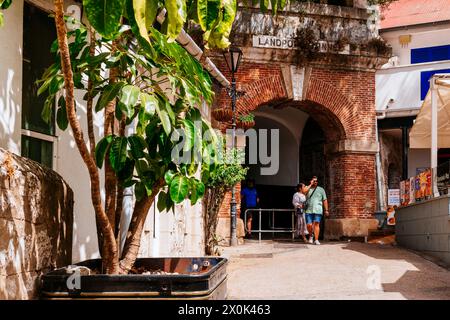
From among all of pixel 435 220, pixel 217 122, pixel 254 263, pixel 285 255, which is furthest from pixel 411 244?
pixel 217 122

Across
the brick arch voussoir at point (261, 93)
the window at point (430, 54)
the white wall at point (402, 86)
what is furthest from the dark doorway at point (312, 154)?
the window at point (430, 54)

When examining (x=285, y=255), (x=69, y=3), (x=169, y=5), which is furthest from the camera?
(x=285, y=255)

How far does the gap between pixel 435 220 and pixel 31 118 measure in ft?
28.0

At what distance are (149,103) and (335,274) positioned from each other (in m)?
7.01

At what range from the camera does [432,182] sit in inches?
472

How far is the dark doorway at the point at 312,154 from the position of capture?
768 inches

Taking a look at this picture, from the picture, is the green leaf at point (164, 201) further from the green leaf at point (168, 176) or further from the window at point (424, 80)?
the window at point (424, 80)

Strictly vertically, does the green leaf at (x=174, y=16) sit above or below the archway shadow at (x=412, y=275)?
above

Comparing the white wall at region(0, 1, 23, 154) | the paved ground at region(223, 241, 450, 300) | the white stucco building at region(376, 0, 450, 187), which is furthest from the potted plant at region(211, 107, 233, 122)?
the white wall at region(0, 1, 23, 154)

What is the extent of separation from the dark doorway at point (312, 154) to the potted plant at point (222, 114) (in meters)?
4.90

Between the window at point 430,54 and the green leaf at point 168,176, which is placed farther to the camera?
the window at point 430,54

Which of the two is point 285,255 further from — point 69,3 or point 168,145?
point 168,145

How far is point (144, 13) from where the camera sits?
2176 millimetres

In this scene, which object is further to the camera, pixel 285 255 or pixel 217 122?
pixel 217 122
